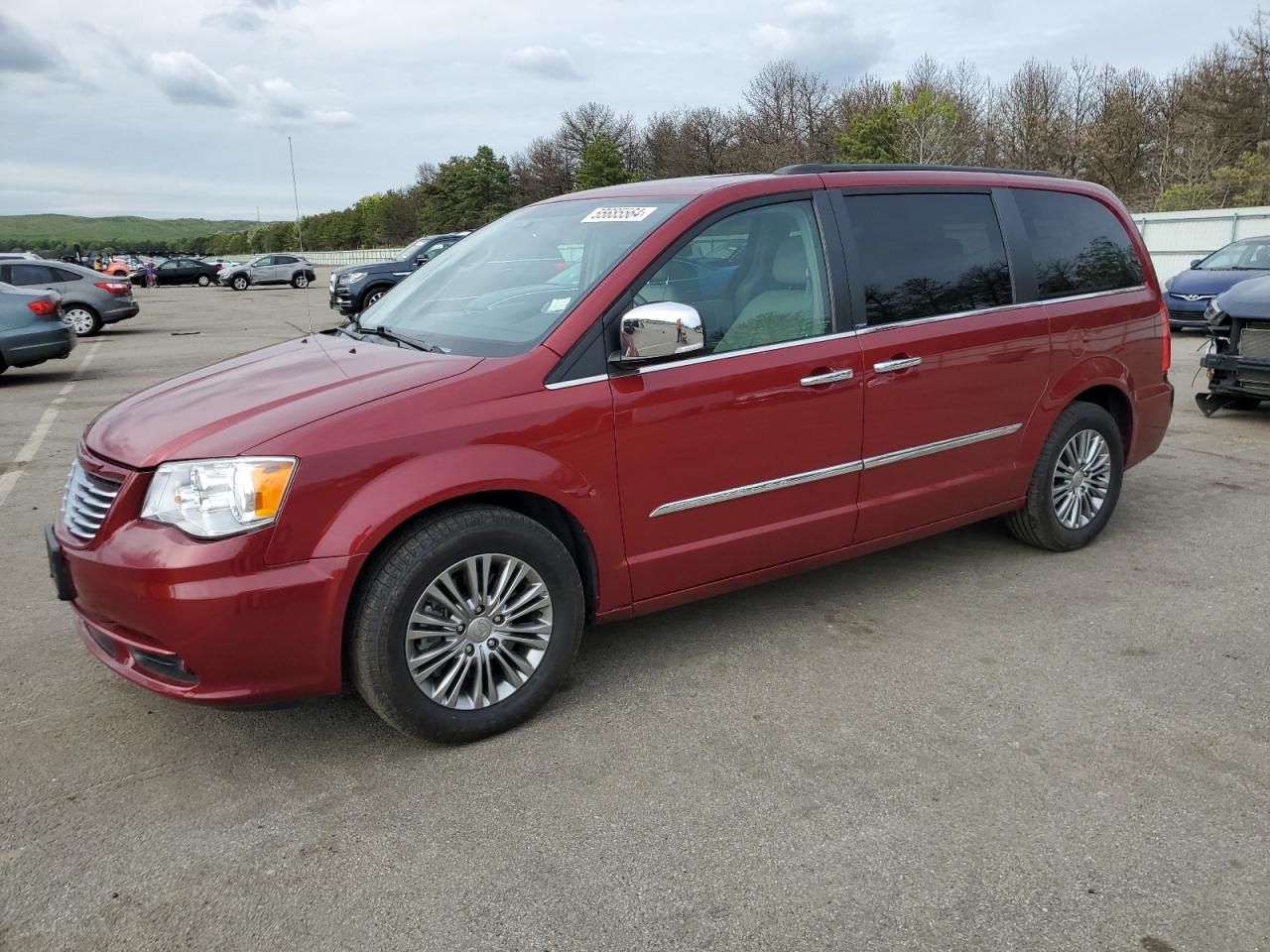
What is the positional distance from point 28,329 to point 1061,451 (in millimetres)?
12350

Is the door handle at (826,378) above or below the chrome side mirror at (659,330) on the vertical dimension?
below

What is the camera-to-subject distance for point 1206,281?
547 inches

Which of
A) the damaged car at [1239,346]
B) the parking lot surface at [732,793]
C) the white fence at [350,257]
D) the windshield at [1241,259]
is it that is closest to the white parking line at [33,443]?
the parking lot surface at [732,793]

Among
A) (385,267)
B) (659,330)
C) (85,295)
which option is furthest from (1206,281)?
(85,295)

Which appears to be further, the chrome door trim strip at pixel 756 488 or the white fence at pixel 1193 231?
the white fence at pixel 1193 231

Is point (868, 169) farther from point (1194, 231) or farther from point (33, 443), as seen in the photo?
point (1194, 231)

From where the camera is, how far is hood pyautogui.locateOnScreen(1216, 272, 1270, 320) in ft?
25.2


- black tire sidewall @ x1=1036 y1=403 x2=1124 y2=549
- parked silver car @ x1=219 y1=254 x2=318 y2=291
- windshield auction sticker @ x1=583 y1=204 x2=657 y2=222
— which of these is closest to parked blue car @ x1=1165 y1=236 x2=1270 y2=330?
black tire sidewall @ x1=1036 y1=403 x2=1124 y2=549

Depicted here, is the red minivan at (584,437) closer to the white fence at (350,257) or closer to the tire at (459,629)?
the tire at (459,629)

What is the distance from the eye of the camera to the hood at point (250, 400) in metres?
3.08

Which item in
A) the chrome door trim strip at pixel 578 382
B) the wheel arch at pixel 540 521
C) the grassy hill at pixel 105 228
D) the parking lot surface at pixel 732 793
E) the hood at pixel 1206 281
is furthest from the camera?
the grassy hill at pixel 105 228

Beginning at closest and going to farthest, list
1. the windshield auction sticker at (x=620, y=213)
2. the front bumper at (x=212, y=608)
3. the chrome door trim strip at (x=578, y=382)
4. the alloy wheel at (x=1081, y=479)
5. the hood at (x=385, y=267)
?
the front bumper at (x=212, y=608)
the chrome door trim strip at (x=578, y=382)
the windshield auction sticker at (x=620, y=213)
the alloy wheel at (x=1081, y=479)
the hood at (x=385, y=267)

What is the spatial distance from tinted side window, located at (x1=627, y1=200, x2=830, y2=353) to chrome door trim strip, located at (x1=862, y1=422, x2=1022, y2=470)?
1.97 ft

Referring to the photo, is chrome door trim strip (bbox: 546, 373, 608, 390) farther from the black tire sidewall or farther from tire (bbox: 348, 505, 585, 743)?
the black tire sidewall
